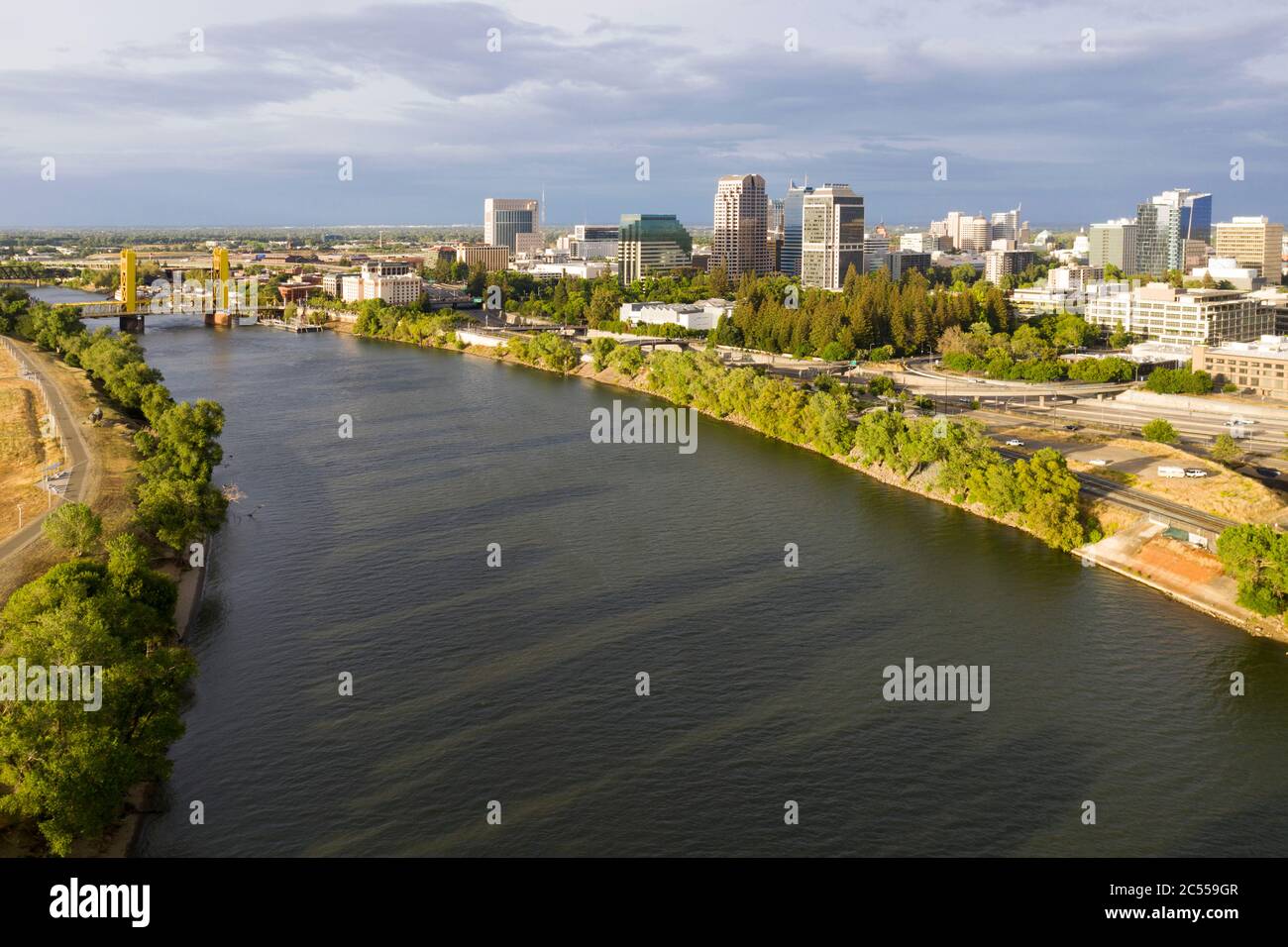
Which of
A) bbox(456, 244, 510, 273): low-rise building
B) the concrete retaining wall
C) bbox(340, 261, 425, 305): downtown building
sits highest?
bbox(456, 244, 510, 273): low-rise building

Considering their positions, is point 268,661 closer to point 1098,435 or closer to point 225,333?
point 1098,435

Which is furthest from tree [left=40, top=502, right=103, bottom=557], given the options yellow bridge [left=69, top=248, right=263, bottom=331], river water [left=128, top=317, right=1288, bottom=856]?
yellow bridge [left=69, top=248, right=263, bottom=331]

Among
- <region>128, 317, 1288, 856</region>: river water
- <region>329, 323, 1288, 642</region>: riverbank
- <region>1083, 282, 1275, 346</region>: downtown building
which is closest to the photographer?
<region>128, 317, 1288, 856</region>: river water

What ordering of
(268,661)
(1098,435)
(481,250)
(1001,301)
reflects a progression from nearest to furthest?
(268,661)
(1098,435)
(1001,301)
(481,250)

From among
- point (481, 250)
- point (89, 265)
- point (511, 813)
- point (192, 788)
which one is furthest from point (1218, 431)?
point (89, 265)

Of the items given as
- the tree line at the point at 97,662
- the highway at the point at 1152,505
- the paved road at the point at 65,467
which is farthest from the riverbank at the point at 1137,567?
Result: the paved road at the point at 65,467

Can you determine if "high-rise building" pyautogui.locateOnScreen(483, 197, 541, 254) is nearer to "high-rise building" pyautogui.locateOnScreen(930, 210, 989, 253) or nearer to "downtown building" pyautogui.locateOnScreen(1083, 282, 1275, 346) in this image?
"high-rise building" pyautogui.locateOnScreen(930, 210, 989, 253)
